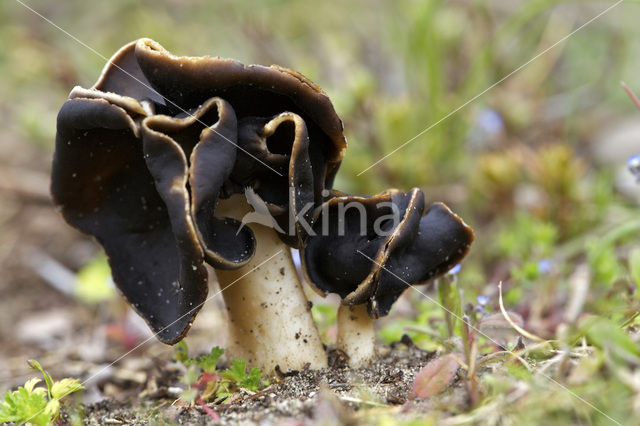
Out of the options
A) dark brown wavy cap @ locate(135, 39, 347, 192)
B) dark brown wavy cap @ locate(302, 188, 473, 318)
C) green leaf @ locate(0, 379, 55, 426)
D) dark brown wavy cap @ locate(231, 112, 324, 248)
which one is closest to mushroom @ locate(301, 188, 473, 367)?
dark brown wavy cap @ locate(302, 188, 473, 318)

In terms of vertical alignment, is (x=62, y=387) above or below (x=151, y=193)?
below

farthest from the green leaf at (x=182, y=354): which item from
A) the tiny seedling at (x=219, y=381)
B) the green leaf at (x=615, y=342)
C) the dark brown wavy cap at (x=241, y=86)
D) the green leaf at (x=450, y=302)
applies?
the green leaf at (x=615, y=342)

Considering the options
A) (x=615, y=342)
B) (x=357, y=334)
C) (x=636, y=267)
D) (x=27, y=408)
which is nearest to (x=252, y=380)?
(x=357, y=334)

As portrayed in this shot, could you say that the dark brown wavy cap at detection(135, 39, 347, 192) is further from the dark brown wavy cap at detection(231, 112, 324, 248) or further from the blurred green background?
the blurred green background

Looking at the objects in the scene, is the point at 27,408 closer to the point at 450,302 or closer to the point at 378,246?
the point at 378,246

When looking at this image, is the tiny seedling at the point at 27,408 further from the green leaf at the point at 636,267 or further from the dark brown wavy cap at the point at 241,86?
the green leaf at the point at 636,267

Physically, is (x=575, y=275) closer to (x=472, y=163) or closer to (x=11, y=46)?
(x=472, y=163)
